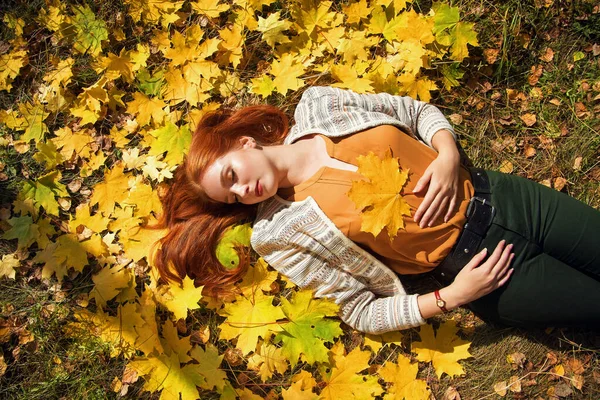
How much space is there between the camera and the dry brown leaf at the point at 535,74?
10.9 ft

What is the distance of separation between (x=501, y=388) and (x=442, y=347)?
441 millimetres

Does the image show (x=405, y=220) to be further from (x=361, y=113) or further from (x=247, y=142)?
(x=247, y=142)

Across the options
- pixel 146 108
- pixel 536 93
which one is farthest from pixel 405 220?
pixel 146 108

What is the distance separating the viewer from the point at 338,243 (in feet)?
8.46

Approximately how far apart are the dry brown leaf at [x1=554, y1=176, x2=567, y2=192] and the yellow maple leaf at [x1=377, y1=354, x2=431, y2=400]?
4.97 feet

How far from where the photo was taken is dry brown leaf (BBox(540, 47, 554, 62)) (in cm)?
333

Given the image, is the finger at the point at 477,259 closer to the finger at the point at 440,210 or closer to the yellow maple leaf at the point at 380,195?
the finger at the point at 440,210

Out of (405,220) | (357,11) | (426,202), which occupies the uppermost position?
(357,11)

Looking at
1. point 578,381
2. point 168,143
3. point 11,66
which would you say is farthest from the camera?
point 11,66

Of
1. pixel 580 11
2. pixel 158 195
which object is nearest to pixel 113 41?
pixel 158 195

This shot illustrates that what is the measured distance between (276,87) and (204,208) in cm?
102

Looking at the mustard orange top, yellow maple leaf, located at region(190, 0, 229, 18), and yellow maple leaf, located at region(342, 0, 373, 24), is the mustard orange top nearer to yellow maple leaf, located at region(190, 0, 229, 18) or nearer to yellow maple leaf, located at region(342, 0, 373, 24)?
yellow maple leaf, located at region(342, 0, 373, 24)

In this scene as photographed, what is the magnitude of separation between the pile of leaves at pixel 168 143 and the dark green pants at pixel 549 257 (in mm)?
557

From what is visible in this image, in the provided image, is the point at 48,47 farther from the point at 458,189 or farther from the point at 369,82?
the point at 458,189
